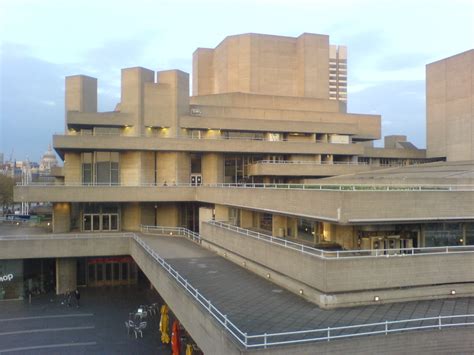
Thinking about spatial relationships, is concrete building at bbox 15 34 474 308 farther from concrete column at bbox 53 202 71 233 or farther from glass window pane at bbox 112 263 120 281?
glass window pane at bbox 112 263 120 281

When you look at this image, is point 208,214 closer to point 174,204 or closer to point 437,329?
point 174,204

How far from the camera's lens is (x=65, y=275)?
37.2m

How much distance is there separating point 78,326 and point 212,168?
72.2ft

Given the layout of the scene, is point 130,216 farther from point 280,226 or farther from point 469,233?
point 469,233

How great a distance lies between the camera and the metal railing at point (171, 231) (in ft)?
118

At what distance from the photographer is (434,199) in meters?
19.6

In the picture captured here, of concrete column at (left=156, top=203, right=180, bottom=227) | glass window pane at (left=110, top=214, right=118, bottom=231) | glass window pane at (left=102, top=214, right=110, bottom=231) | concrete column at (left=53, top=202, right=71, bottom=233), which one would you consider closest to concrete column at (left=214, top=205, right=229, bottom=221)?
concrete column at (left=156, top=203, right=180, bottom=227)

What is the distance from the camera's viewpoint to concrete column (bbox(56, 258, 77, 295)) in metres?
37.1

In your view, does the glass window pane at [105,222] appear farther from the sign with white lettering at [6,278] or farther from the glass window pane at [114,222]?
the sign with white lettering at [6,278]

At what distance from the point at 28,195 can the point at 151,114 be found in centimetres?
1379

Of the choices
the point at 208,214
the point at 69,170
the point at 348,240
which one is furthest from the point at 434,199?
the point at 69,170

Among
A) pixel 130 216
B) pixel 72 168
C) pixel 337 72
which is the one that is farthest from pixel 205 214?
pixel 337 72

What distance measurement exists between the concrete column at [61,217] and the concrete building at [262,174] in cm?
13

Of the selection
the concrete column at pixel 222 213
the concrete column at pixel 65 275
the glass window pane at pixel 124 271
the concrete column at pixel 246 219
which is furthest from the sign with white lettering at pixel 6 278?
the concrete column at pixel 246 219
